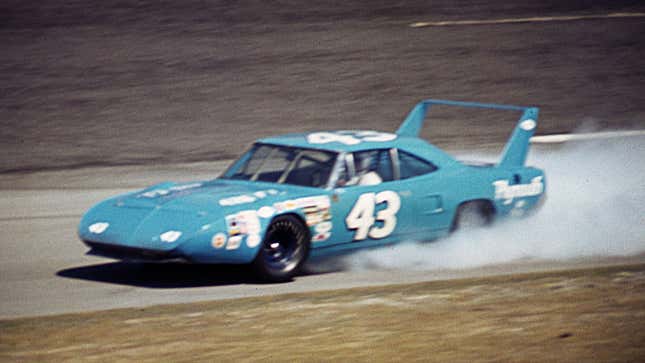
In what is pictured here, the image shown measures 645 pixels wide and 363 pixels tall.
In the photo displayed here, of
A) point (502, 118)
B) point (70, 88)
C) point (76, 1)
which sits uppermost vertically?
point (76, 1)

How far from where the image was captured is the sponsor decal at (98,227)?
828cm

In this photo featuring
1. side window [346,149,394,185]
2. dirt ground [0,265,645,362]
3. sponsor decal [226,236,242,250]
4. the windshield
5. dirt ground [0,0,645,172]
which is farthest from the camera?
dirt ground [0,0,645,172]

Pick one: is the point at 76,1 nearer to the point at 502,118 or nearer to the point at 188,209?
the point at 502,118

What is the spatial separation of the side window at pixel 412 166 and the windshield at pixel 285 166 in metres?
0.68

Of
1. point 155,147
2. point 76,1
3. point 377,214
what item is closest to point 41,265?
point 377,214

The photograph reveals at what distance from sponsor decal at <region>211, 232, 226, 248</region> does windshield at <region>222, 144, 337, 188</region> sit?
117 centimetres

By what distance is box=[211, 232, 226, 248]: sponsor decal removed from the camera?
794cm

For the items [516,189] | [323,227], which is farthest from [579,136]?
[323,227]

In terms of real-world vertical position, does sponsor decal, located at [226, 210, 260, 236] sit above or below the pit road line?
above

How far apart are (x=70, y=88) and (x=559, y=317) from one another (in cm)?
1395

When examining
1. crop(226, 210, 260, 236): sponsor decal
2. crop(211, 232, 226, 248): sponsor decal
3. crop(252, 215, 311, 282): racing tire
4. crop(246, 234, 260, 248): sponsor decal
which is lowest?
crop(252, 215, 311, 282): racing tire

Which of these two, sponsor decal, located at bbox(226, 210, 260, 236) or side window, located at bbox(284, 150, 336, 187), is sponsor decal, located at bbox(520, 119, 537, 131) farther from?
sponsor decal, located at bbox(226, 210, 260, 236)

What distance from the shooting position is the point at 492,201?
994cm

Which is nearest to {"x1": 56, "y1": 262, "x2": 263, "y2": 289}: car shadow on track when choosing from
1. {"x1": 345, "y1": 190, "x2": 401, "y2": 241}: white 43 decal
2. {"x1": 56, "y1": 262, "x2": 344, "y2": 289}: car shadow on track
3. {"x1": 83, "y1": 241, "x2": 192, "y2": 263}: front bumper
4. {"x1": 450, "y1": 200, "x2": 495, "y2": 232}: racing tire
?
{"x1": 56, "y1": 262, "x2": 344, "y2": 289}: car shadow on track
